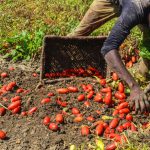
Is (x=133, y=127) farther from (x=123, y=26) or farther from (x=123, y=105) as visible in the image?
(x=123, y=26)

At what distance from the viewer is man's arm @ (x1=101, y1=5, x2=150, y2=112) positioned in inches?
150

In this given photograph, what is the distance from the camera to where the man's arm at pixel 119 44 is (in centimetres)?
382

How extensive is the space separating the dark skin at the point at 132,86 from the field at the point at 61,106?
0.29m

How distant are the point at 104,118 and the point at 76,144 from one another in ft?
1.58

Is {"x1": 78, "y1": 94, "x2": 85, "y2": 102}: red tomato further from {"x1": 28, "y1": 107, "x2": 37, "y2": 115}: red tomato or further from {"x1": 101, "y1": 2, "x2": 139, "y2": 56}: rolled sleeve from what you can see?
{"x1": 101, "y1": 2, "x2": 139, "y2": 56}: rolled sleeve

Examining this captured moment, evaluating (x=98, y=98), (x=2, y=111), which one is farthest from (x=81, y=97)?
(x=2, y=111)

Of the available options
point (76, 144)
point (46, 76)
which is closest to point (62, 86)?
point (46, 76)

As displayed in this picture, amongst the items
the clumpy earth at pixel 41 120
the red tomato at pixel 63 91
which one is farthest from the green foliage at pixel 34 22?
the red tomato at pixel 63 91

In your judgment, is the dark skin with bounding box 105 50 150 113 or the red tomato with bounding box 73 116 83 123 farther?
the red tomato with bounding box 73 116 83 123

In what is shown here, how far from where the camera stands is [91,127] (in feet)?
13.9

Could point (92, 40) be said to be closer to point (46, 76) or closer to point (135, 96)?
point (46, 76)

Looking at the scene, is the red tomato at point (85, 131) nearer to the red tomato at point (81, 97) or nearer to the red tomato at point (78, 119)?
the red tomato at point (78, 119)

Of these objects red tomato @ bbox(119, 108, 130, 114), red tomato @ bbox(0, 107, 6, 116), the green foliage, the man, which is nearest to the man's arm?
the man

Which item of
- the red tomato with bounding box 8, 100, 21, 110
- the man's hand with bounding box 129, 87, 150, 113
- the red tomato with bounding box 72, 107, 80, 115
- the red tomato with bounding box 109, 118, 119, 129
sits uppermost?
the man's hand with bounding box 129, 87, 150, 113
